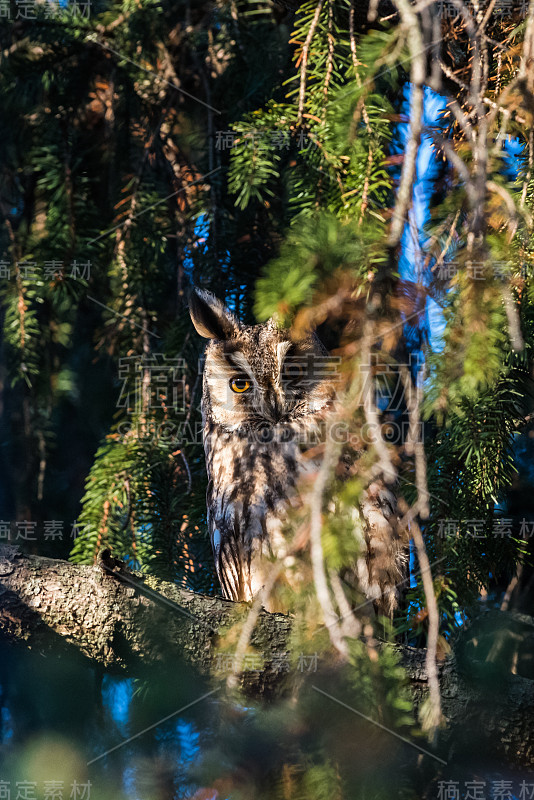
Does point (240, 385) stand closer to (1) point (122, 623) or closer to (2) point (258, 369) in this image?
Answer: (2) point (258, 369)

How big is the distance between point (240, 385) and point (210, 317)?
0.21 meters

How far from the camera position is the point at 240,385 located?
189 centimetres

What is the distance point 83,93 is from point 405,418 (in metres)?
1.32

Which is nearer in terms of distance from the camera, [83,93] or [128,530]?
[128,530]

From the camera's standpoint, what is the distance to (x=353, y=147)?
1.14m

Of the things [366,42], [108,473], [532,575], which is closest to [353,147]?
[366,42]

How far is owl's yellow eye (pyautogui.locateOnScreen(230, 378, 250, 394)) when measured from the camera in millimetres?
1888

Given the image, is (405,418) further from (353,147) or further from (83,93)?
(83,93)

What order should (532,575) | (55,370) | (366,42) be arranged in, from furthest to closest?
(55,370) → (532,575) → (366,42)

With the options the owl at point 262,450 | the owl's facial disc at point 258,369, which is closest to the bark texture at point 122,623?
the owl at point 262,450

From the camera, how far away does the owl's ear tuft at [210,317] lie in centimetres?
177

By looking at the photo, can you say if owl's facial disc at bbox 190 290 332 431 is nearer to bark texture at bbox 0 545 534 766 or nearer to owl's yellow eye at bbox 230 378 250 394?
owl's yellow eye at bbox 230 378 250 394

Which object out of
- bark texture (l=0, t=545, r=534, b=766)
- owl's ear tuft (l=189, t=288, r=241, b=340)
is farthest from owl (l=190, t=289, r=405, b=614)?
bark texture (l=0, t=545, r=534, b=766)

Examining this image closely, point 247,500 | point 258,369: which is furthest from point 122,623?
point 258,369
